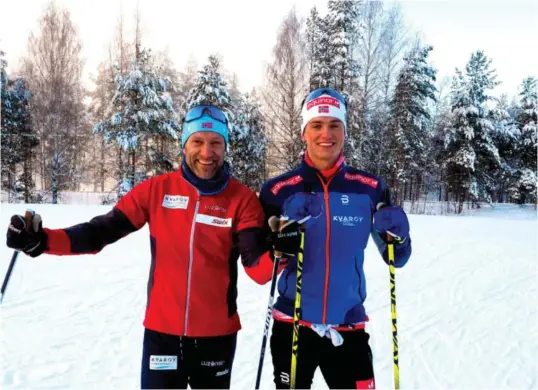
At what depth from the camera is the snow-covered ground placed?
12.9 feet

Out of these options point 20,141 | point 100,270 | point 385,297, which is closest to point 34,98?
point 20,141

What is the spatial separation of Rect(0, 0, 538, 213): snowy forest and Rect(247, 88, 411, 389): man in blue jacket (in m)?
15.4

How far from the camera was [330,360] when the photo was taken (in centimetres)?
223

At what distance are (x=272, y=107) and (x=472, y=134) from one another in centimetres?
1276

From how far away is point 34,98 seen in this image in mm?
21297

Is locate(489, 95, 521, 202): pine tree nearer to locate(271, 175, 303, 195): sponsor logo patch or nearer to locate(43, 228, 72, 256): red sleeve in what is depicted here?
locate(271, 175, 303, 195): sponsor logo patch

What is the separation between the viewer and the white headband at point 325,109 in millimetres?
2398

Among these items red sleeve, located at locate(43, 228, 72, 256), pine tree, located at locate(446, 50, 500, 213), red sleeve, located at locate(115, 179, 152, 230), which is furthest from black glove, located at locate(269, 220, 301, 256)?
pine tree, located at locate(446, 50, 500, 213)

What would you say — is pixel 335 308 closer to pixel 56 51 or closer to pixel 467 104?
pixel 56 51

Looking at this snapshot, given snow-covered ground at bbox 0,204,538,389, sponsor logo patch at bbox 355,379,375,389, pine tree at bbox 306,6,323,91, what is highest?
pine tree at bbox 306,6,323,91

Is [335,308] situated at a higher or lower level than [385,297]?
higher

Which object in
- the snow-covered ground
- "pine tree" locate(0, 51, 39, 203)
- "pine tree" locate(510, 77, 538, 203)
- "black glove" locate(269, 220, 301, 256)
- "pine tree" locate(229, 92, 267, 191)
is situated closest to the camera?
"black glove" locate(269, 220, 301, 256)

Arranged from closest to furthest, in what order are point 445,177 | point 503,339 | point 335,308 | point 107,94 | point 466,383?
point 335,308
point 466,383
point 503,339
point 107,94
point 445,177

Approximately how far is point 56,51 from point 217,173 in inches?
901
